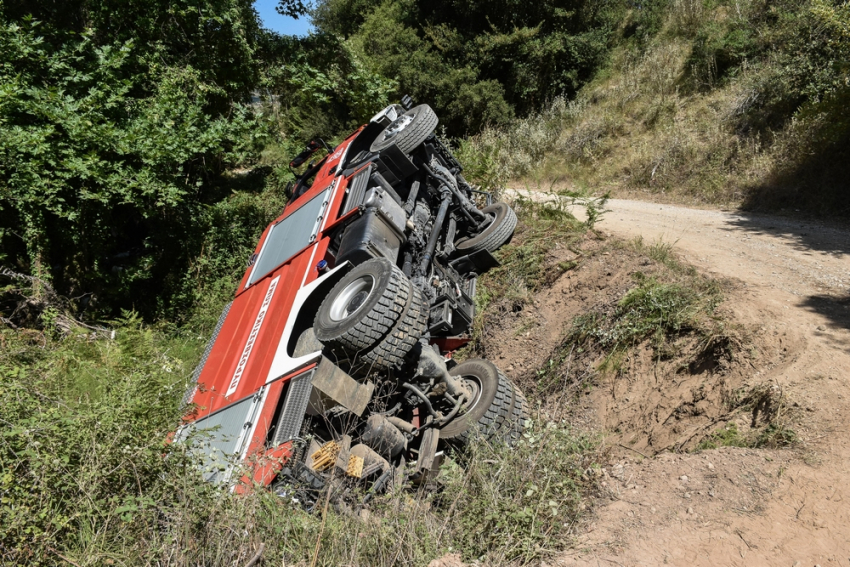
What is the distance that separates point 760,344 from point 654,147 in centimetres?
756

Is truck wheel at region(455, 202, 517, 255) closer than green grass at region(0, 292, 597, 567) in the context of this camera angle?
No

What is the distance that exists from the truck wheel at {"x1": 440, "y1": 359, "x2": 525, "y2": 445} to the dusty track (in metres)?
0.77

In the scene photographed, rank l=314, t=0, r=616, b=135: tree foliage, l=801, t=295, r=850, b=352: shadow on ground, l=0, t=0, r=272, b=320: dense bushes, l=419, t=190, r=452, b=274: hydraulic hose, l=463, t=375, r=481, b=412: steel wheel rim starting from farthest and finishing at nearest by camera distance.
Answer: l=314, t=0, r=616, b=135: tree foliage → l=0, t=0, r=272, b=320: dense bushes → l=419, t=190, r=452, b=274: hydraulic hose → l=463, t=375, r=481, b=412: steel wheel rim → l=801, t=295, r=850, b=352: shadow on ground

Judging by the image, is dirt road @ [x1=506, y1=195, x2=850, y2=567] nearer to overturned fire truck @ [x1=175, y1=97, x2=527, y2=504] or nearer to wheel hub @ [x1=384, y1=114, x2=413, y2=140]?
overturned fire truck @ [x1=175, y1=97, x2=527, y2=504]

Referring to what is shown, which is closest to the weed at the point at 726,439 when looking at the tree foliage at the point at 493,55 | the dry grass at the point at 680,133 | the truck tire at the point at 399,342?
the truck tire at the point at 399,342

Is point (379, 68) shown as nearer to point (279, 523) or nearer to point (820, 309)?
point (820, 309)

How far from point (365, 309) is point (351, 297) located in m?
0.41

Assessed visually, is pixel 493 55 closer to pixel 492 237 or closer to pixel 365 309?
pixel 492 237

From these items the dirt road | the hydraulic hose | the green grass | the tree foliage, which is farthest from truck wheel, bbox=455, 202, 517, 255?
the tree foliage

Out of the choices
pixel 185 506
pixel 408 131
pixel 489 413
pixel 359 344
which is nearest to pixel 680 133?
pixel 408 131

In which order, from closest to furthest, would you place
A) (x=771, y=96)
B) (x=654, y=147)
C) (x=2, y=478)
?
(x=2, y=478)
(x=771, y=96)
(x=654, y=147)

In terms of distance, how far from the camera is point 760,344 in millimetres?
3932

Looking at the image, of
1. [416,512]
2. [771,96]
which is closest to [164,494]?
[416,512]

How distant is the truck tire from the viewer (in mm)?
3570
